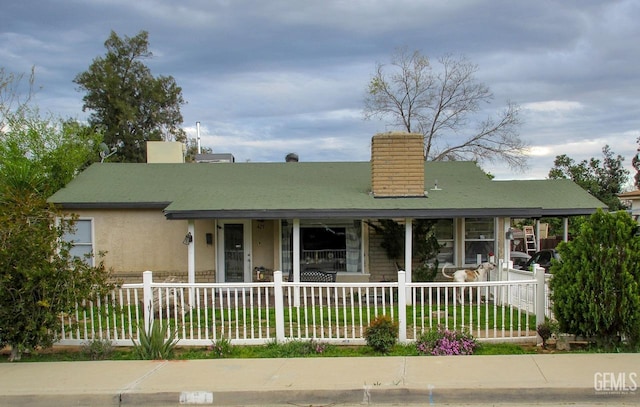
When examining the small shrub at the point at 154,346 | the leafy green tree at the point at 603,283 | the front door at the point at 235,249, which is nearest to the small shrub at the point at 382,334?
the leafy green tree at the point at 603,283

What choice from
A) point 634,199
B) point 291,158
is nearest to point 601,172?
point 634,199

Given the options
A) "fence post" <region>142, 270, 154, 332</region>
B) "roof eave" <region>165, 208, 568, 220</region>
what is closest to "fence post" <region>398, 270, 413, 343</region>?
"fence post" <region>142, 270, 154, 332</region>

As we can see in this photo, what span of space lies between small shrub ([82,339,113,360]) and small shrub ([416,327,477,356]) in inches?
175

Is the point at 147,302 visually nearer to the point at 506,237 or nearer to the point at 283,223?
the point at 283,223

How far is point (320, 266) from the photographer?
48.1 feet

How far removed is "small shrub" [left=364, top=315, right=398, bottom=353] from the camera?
305 inches

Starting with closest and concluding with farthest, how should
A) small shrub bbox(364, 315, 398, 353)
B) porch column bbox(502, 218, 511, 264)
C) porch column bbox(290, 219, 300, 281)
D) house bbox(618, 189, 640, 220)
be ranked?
small shrub bbox(364, 315, 398, 353) → porch column bbox(290, 219, 300, 281) → porch column bbox(502, 218, 511, 264) → house bbox(618, 189, 640, 220)

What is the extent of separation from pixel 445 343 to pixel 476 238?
7290mm

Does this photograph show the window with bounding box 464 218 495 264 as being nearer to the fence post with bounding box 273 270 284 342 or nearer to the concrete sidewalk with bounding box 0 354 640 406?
the concrete sidewalk with bounding box 0 354 640 406

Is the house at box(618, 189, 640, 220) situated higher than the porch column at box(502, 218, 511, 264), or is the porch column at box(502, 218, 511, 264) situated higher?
the house at box(618, 189, 640, 220)

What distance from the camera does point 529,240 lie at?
25641 mm

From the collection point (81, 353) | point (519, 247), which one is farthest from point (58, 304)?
point (519, 247)

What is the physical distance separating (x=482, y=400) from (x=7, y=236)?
645cm

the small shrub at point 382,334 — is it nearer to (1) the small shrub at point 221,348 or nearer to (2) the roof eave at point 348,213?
(1) the small shrub at point 221,348
